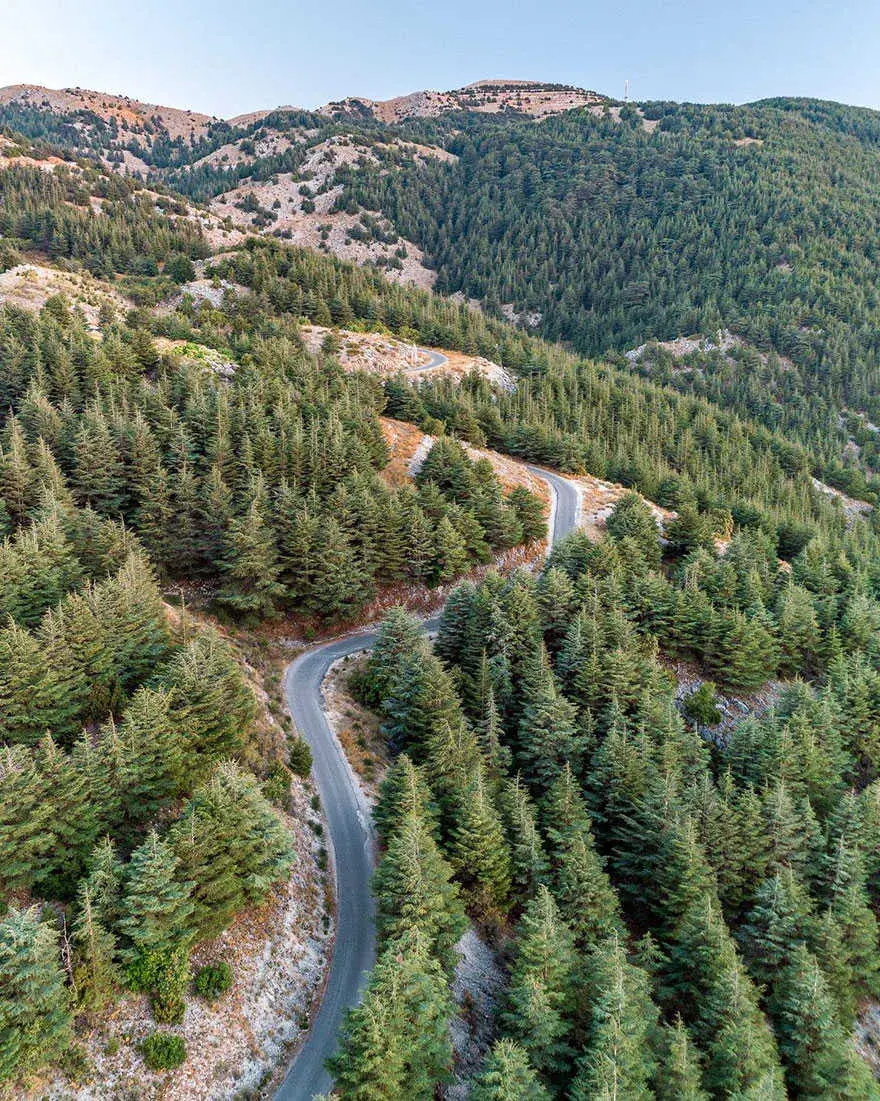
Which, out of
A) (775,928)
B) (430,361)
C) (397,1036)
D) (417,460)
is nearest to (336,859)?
(397,1036)

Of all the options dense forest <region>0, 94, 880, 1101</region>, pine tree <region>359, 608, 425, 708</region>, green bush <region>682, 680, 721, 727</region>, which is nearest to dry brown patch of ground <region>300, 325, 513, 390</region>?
dense forest <region>0, 94, 880, 1101</region>

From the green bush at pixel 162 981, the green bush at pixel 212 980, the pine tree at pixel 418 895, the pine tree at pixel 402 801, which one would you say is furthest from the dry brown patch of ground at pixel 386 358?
the green bush at pixel 162 981

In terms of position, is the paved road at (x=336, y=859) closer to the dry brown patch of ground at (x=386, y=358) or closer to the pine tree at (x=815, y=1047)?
the pine tree at (x=815, y=1047)

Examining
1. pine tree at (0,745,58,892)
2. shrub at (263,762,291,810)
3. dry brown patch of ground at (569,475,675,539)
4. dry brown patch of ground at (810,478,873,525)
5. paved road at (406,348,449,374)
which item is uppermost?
paved road at (406,348,449,374)

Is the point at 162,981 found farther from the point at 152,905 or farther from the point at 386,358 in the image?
the point at 386,358

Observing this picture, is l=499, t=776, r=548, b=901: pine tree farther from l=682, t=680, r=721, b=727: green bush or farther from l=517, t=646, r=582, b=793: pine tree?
l=682, t=680, r=721, b=727: green bush
